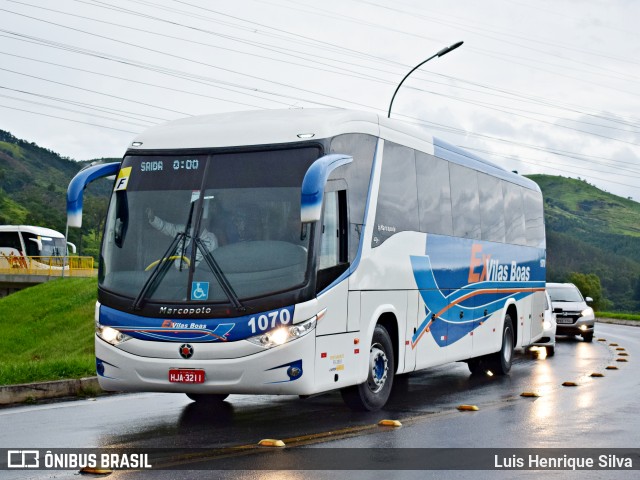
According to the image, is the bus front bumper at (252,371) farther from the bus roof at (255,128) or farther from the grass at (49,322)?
the grass at (49,322)

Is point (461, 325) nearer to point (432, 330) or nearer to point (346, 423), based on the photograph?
point (432, 330)

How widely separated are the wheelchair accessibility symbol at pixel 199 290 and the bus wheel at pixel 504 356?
865 centimetres

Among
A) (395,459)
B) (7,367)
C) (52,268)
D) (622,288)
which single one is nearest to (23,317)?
(52,268)

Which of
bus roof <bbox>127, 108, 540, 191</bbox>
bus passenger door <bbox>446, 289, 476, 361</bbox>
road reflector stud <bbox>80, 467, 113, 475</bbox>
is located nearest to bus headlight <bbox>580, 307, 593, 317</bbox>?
bus passenger door <bbox>446, 289, 476, 361</bbox>

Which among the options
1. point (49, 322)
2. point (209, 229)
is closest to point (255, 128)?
point (209, 229)

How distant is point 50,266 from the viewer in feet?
201

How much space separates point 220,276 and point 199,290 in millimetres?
260

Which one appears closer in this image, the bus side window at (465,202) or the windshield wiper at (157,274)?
the windshield wiper at (157,274)

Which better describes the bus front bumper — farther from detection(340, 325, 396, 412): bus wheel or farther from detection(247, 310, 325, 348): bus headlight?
detection(340, 325, 396, 412): bus wheel

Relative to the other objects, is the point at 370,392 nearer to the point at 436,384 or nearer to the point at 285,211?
the point at 285,211

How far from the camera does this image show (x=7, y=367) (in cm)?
1442

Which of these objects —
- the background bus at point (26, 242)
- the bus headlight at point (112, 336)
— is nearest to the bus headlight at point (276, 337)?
the bus headlight at point (112, 336)

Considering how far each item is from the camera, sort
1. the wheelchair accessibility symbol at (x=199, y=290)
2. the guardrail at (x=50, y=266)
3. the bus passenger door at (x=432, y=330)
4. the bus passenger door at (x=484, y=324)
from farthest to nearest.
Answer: the guardrail at (x=50, y=266) < the bus passenger door at (x=484, y=324) < the bus passenger door at (x=432, y=330) < the wheelchair accessibility symbol at (x=199, y=290)

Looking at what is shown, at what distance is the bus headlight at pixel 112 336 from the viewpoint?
33.0 feet
